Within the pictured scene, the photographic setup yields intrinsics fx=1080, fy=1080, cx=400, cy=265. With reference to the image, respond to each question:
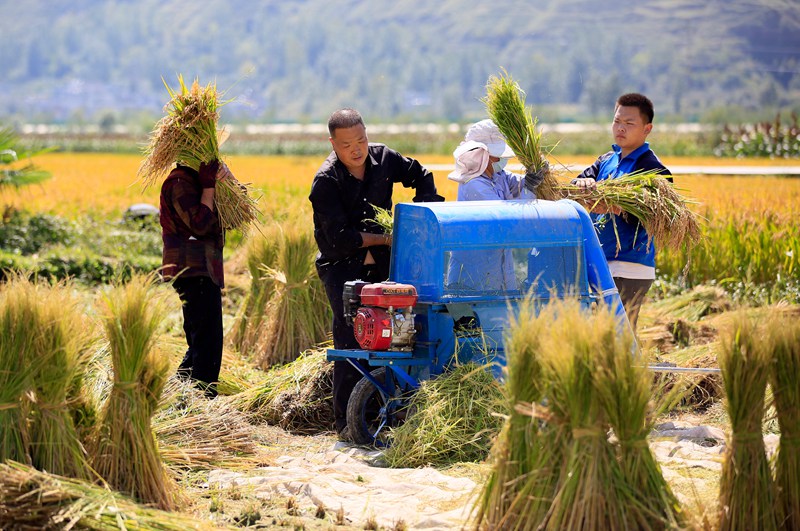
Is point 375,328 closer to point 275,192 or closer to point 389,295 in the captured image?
point 389,295

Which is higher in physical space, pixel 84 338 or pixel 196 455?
pixel 84 338

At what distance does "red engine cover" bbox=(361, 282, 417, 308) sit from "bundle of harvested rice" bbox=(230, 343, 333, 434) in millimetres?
1148

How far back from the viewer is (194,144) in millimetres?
6730

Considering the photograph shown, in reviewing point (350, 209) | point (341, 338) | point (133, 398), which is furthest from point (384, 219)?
point (133, 398)

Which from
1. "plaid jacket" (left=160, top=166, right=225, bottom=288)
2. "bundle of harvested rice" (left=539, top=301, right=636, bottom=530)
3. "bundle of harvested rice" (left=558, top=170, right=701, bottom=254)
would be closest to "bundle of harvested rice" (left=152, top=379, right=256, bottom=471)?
"plaid jacket" (left=160, top=166, right=225, bottom=288)

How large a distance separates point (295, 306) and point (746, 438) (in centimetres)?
482

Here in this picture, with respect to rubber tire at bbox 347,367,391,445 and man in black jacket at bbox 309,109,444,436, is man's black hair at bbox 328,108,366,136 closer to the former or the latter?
man in black jacket at bbox 309,109,444,436

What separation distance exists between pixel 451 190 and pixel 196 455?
10524 mm

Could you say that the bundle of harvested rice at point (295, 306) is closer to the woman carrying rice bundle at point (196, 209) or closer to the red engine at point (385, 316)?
the woman carrying rice bundle at point (196, 209)

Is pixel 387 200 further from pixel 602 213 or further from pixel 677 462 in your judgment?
pixel 677 462

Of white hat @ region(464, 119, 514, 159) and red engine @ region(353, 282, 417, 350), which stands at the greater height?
white hat @ region(464, 119, 514, 159)

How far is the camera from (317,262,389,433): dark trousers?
635cm

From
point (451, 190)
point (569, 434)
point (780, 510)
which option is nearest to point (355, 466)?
point (569, 434)

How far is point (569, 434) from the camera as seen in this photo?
3.84m
